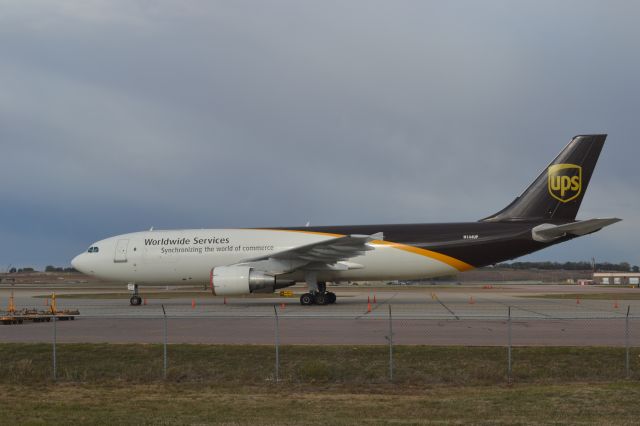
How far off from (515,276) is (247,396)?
116 metres

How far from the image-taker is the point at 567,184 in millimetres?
29609

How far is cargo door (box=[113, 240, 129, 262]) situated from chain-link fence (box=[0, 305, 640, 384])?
11776 mm

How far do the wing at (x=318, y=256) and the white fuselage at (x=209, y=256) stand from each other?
0.50 metres

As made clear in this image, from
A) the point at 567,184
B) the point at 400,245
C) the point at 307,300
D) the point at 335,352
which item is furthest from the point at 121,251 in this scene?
the point at 567,184

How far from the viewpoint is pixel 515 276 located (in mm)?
120500

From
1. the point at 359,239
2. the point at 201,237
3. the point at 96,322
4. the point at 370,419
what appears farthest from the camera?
the point at 201,237

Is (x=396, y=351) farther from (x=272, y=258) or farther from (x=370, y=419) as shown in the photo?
(x=272, y=258)

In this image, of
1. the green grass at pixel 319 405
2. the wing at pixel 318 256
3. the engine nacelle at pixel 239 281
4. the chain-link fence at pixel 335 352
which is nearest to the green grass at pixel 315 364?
the chain-link fence at pixel 335 352

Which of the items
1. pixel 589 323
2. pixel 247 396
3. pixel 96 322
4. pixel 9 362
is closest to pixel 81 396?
pixel 247 396

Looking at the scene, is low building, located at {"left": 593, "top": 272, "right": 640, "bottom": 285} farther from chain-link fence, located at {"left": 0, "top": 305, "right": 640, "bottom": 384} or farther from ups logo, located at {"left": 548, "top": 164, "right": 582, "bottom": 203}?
chain-link fence, located at {"left": 0, "top": 305, "right": 640, "bottom": 384}

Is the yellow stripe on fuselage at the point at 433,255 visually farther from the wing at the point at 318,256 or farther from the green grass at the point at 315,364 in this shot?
the green grass at the point at 315,364

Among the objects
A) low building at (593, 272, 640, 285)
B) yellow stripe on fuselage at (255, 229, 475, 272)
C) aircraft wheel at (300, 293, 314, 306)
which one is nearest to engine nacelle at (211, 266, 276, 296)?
aircraft wheel at (300, 293, 314, 306)

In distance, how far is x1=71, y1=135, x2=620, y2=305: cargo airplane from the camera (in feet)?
93.7

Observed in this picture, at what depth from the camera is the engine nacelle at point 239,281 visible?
2722 centimetres
